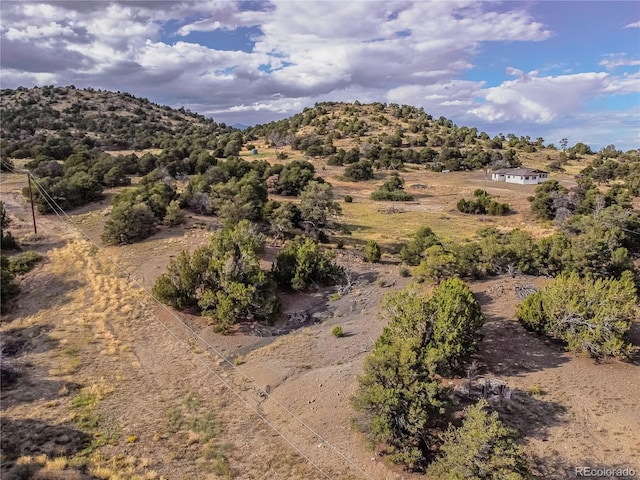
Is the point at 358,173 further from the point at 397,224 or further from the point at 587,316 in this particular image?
the point at 587,316

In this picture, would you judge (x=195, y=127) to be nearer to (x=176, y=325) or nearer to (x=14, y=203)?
(x=14, y=203)

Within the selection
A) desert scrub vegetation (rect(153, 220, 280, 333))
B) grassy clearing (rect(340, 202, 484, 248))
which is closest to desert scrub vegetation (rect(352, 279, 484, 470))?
desert scrub vegetation (rect(153, 220, 280, 333))

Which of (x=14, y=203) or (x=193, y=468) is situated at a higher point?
(x=14, y=203)

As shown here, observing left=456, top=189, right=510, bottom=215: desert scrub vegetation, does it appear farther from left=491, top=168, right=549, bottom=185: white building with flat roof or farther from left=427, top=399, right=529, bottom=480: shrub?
left=427, top=399, right=529, bottom=480: shrub

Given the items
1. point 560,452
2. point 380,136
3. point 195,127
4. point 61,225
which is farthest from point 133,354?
point 195,127

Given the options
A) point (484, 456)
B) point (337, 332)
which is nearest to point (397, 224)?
point (337, 332)

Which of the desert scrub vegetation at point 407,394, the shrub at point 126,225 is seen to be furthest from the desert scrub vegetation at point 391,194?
the desert scrub vegetation at point 407,394
